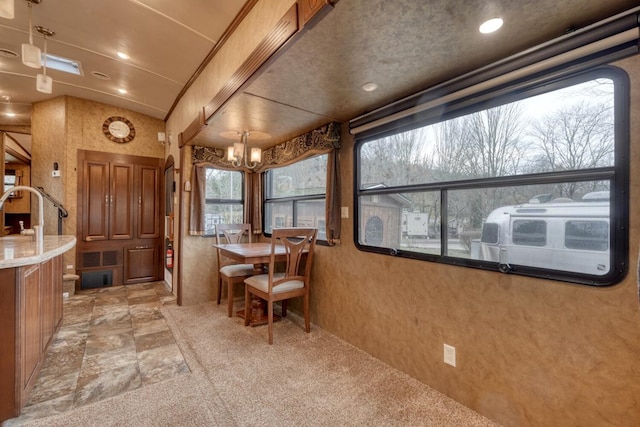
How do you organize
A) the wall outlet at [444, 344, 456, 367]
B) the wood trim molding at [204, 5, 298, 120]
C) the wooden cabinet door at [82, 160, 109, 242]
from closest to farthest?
the wood trim molding at [204, 5, 298, 120]
the wall outlet at [444, 344, 456, 367]
the wooden cabinet door at [82, 160, 109, 242]

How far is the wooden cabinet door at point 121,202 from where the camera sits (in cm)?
470

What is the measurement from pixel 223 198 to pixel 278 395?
2.97 m

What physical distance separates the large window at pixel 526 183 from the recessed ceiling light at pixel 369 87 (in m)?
0.42

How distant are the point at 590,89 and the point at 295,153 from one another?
98.1 inches

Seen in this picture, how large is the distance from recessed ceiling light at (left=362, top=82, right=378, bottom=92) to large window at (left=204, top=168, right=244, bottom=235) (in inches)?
107

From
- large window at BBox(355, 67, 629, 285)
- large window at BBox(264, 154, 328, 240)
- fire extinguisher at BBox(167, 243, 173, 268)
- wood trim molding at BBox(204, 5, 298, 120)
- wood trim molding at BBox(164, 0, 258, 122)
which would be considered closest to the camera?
large window at BBox(355, 67, 629, 285)

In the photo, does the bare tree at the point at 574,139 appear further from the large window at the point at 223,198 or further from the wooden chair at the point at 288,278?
the large window at the point at 223,198

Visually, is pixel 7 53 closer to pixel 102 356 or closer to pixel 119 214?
pixel 119 214

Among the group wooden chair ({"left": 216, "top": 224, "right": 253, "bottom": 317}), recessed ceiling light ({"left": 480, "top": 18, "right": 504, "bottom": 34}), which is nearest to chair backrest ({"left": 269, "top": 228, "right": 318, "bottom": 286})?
wooden chair ({"left": 216, "top": 224, "right": 253, "bottom": 317})

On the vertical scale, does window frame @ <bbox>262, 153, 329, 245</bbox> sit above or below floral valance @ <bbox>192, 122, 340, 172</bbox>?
below

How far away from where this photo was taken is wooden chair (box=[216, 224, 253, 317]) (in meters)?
3.38

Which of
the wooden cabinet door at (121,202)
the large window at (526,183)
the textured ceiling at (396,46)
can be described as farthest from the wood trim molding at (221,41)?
the wooden cabinet door at (121,202)

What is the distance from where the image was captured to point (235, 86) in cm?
209

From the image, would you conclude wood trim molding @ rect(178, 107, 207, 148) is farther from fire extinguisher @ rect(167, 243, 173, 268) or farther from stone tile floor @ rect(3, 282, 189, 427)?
stone tile floor @ rect(3, 282, 189, 427)
